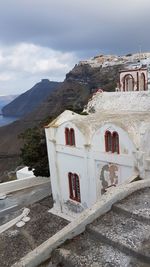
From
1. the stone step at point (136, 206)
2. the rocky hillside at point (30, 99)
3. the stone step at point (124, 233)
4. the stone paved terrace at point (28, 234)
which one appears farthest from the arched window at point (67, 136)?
the rocky hillside at point (30, 99)

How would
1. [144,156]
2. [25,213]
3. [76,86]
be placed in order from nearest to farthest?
[144,156] < [25,213] < [76,86]

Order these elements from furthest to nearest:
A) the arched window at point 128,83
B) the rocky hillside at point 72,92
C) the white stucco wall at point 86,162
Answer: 1. the rocky hillside at point 72,92
2. the arched window at point 128,83
3. the white stucco wall at point 86,162

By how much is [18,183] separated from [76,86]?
7894 cm

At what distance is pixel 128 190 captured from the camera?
7688 mm

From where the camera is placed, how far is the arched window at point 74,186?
50.6 ft

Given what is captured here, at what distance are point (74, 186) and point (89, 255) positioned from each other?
10.0 m

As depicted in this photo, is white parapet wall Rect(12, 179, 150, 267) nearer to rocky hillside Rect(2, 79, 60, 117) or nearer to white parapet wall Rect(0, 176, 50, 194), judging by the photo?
white parapet wall Rect(0, 176, 50, 194)

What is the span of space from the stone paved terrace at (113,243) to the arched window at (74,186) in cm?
843

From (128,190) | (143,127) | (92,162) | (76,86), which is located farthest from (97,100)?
(76,86)

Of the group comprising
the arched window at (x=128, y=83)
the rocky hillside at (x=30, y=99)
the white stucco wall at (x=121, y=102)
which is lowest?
the rocky hillside at (x=30, y=99)

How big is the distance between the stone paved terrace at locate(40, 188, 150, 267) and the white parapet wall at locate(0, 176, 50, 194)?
15230 millimetres

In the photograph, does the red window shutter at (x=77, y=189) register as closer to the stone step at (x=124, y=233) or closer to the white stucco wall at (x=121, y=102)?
the white stucco wall at (x=121, y=102)

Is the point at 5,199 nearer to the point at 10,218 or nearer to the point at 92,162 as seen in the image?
the point at 10,218

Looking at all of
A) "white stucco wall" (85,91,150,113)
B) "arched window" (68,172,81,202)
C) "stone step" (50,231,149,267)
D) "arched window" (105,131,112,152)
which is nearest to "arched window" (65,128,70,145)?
"arched window" (68,172,81,202)
